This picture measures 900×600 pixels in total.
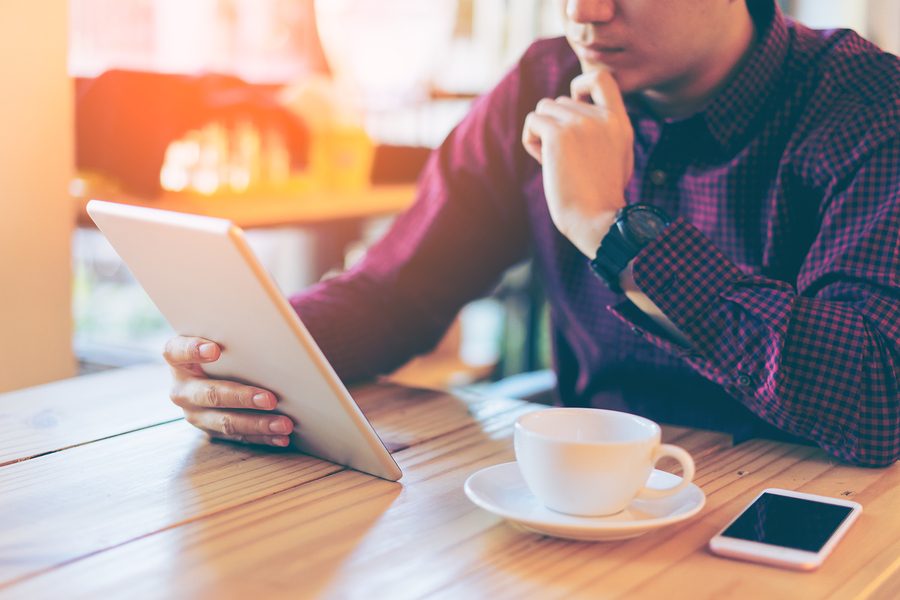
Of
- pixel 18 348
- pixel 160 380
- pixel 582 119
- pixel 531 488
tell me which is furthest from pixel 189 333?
pixel 18 348

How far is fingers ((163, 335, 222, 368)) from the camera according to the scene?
2.93ft

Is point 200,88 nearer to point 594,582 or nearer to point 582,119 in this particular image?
point 582,119

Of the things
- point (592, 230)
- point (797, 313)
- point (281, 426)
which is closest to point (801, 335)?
point (797, 313)

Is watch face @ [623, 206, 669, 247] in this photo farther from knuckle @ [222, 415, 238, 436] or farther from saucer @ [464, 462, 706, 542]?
knuckle @ [222, 415, 238, 436]

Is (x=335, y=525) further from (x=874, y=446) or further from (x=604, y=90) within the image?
(x=604, y=90)

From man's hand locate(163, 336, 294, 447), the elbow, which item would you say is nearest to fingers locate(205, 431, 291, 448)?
man's hand locate(163, 336, 294, 447)

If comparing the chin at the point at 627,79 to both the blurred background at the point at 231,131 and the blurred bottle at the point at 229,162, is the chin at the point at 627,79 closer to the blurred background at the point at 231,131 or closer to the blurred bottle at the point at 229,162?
the blurred background at the point at 231,131

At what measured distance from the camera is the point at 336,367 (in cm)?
121

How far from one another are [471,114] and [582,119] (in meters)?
0.43

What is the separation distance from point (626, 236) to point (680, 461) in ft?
1.14

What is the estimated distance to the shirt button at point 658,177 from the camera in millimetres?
1307

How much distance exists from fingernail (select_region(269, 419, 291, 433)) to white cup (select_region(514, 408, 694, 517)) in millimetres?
239

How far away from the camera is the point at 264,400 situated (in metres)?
0.87

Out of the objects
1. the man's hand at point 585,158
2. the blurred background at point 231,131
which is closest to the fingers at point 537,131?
the man's hand at point 585,158
